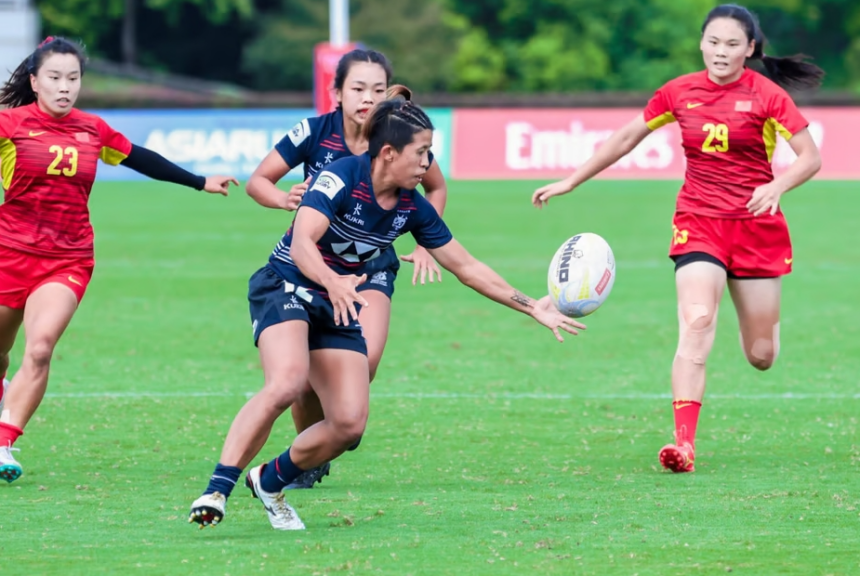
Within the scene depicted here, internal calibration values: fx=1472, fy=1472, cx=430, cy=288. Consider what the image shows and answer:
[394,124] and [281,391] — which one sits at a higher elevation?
[394,124]

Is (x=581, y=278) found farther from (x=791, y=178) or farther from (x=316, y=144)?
(x=316, y=144)

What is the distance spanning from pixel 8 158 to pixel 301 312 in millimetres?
2077

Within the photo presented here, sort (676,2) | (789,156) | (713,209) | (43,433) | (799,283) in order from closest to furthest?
(713,209), (43,433), (799,283), (789,156), (676,2)

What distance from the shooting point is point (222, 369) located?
409 inches

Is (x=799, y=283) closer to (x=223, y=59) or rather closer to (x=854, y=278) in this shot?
(x=854, y=278)

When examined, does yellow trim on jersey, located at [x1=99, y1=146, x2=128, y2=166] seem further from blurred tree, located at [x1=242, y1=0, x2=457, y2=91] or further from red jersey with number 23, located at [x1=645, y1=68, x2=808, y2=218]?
blurred tree, located at [x1=242, y1=0, x2=457, y2=91]

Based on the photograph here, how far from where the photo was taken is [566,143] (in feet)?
94.3

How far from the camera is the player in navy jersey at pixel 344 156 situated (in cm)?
686

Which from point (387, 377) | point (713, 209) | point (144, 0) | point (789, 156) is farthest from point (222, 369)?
point (144, 0)

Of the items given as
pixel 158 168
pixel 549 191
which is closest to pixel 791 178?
pixel 549 191

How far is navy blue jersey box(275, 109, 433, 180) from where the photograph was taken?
23.1 ft

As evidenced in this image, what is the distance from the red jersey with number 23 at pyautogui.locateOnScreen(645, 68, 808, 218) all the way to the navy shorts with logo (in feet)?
5.39

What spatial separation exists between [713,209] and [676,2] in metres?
53.3

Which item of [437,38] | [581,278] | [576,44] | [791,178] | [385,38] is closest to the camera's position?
[581,278]
